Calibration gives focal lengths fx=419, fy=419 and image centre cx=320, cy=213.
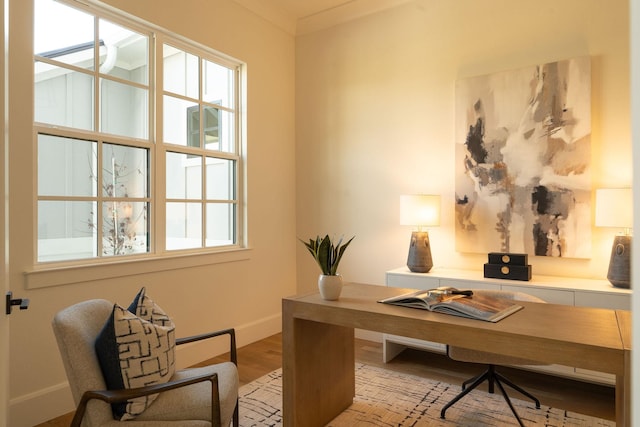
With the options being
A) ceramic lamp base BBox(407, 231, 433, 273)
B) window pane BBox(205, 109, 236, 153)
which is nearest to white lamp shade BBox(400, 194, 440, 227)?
ceramic lamp base BBox(407, 231, 433, 273)

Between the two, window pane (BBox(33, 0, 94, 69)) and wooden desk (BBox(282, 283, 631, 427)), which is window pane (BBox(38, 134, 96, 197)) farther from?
wooden desk (BBox(282, 283, 631, 427))

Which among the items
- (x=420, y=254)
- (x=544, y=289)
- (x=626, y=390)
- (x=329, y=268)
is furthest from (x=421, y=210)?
(x=626, y=390)

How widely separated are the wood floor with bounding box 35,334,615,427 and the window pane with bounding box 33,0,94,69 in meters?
2.22

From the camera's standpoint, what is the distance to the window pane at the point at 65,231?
99.9 inches

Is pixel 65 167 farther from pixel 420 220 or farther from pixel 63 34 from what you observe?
pixel 420 220

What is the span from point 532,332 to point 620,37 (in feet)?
8.08

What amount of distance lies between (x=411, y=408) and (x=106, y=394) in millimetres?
1789

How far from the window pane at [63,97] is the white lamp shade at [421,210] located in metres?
2.35

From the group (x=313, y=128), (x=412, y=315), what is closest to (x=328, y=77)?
(x=313, y=128)

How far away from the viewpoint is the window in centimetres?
259

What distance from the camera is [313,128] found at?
4.31 metres

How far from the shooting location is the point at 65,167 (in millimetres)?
2648

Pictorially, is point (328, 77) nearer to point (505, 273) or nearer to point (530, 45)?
point (530, 45)

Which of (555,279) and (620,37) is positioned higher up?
(620,37)
